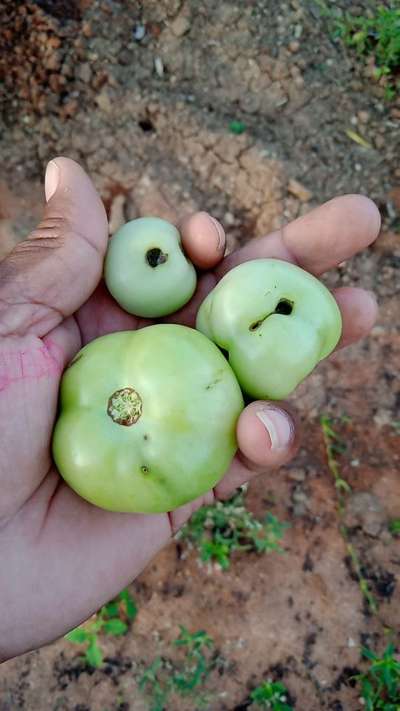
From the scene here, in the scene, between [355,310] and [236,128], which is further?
[236,128]

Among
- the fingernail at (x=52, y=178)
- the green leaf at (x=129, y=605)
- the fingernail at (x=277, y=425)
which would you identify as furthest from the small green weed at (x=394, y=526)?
the fingernail at (x=52, y=178)

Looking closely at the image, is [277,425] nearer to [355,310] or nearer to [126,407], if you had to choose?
[126,407]

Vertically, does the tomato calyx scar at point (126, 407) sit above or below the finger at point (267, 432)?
above

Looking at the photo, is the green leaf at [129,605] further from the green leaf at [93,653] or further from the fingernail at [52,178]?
the fingernail at [52,178]

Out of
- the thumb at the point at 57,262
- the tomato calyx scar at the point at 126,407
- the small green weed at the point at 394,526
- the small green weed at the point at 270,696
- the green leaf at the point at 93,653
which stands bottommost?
the small green weed at the point at 270,696

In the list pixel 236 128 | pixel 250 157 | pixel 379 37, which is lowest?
pixel 250 157

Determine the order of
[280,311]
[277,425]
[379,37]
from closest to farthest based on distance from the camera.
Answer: [277,425]
[280,311]
[379,37]

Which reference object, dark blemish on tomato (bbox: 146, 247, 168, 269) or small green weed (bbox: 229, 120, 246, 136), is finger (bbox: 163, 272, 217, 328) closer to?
dark blemish on tomato (bbox: 146, 247, 168, 269)

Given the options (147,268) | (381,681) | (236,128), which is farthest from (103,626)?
(236,128)
